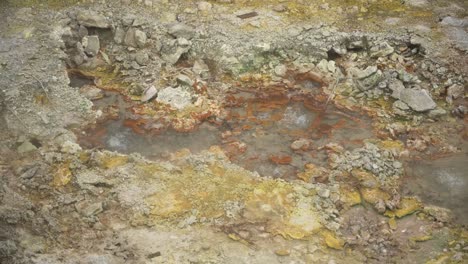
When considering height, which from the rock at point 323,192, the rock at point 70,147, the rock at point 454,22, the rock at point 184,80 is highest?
the rock at point 454,22

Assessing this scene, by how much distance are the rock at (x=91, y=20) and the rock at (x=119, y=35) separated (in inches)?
6.9

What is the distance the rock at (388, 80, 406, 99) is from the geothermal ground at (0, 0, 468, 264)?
0.02 m

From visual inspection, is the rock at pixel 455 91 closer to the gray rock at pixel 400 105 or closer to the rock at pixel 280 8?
the gray rock at pixel 400 105

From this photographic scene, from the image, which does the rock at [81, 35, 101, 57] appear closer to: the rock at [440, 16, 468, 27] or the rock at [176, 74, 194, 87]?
the rock at [176, 74, 194, 87]

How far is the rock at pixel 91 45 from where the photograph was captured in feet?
25.6

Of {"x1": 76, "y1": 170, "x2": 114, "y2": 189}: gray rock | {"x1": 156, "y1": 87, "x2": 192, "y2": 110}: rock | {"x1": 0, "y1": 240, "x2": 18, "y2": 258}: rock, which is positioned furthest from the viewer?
{"x1": 156, "y1": 87, "x2": 192, "y2": 110}: rock

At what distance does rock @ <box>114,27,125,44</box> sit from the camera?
792 centimetres

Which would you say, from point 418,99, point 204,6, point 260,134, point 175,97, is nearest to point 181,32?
point 204,6

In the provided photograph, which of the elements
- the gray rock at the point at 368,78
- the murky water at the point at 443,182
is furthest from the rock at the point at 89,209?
the gray rock at the point at 368,78

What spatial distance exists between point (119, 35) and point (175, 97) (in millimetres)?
1591

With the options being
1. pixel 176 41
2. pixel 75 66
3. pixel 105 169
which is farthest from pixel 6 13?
pixel 105 169

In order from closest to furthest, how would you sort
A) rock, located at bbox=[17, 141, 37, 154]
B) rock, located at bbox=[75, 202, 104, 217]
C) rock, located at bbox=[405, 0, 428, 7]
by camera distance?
rock, located at bbox=[75, 202, 104, 217], rock, located at bbox=[17, 141, 37, 154], rock, located at bbox=[405, 0, 428, 7]

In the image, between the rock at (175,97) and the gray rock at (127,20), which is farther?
the gray rock at (127,20)

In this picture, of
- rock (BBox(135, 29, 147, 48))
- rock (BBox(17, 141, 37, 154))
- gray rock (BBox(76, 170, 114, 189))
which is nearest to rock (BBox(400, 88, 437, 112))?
rock (BBox(135, 29, 147, 48))
